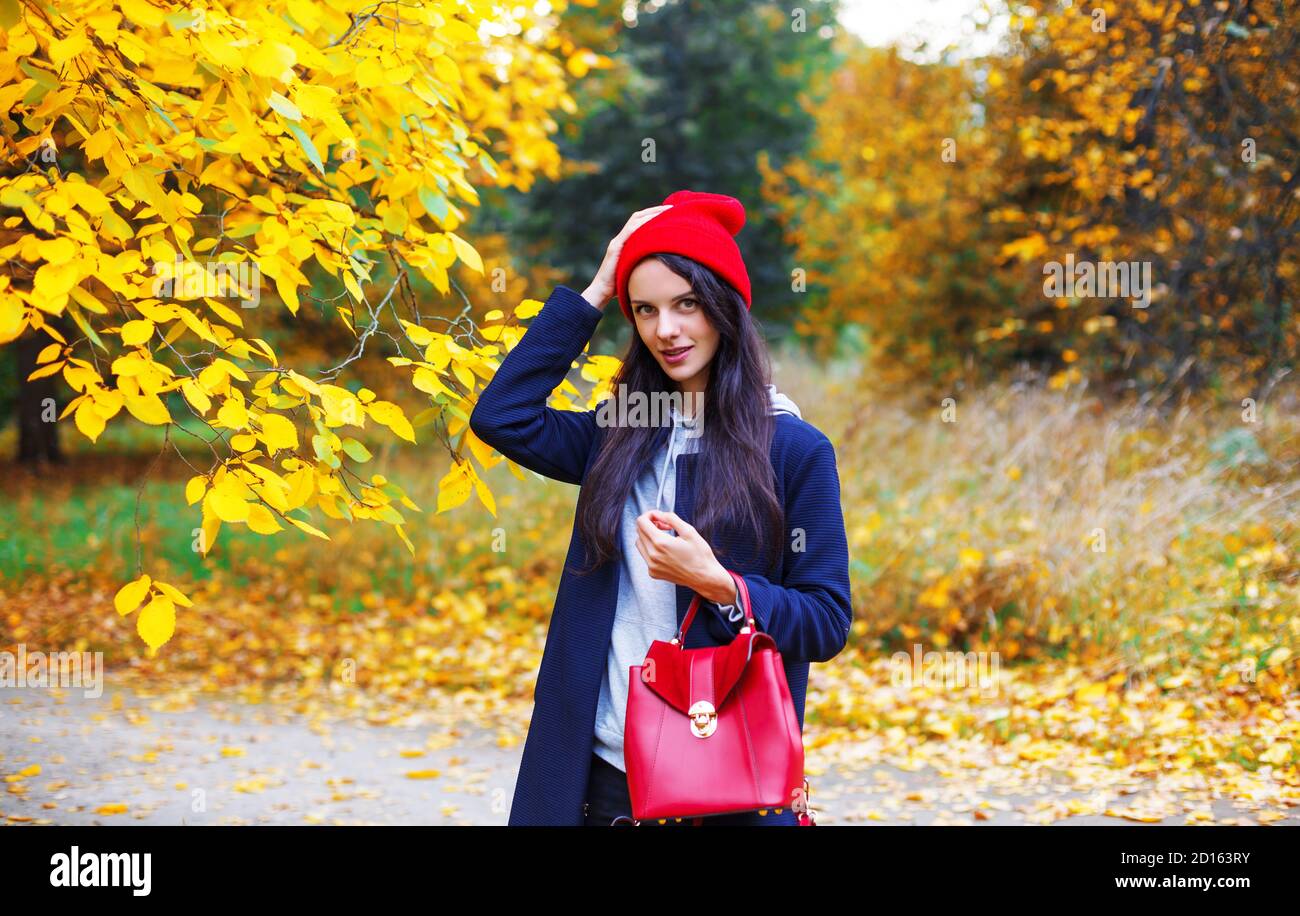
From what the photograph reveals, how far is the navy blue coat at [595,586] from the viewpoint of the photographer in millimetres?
2016

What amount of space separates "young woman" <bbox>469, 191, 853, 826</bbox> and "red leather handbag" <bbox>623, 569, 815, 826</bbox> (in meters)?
0.10

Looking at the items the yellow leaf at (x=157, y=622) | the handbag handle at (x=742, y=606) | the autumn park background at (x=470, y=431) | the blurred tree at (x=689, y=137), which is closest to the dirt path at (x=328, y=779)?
the autumn park background at (x=470, y=431)

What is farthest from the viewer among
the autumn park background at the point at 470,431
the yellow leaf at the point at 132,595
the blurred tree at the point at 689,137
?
the blurred tree at the point at 689,137

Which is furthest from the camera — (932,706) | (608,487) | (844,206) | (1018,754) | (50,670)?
(844,206)

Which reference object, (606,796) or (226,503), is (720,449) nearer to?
(606,796)

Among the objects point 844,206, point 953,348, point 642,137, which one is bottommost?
point 953,348

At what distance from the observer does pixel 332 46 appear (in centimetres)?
265

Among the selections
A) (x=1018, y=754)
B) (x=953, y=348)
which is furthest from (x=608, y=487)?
(x=953, y=348)

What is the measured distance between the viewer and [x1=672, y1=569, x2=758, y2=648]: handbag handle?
A: 6.31 feet

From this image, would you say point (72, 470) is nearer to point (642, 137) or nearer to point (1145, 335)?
point (642, 137)

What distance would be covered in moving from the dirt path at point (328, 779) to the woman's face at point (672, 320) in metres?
3.17

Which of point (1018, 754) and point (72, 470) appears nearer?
point (1018, 754)

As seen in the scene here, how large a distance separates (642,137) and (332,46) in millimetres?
16049

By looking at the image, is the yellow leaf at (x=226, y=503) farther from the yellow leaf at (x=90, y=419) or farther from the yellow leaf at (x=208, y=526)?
the yellow leaf at (x=90, y=419)
